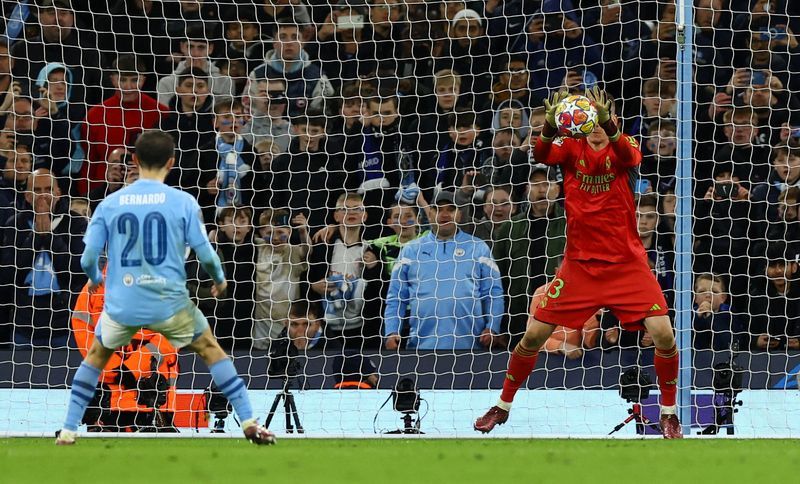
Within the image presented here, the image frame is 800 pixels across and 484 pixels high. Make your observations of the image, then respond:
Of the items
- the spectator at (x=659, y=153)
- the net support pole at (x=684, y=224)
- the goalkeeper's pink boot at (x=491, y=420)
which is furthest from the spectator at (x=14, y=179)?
the net support pole at (x=684, y=224)

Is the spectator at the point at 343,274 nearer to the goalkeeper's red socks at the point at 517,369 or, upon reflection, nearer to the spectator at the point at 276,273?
the spectator at the point at 276,273

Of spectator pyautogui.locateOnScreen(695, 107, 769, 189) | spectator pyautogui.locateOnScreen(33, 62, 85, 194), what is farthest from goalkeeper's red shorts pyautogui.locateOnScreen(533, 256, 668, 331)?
spectator pyautogui.locateOnScreen(33, 62, 85, 194)

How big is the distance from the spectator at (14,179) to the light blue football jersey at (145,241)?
407 centimetres

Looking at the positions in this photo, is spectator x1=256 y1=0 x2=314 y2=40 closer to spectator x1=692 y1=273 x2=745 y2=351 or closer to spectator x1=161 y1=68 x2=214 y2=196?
spectator x1=161 y1=68 x2=214 y2=196

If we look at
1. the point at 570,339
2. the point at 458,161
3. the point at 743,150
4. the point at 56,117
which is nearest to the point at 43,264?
the point at 56,117

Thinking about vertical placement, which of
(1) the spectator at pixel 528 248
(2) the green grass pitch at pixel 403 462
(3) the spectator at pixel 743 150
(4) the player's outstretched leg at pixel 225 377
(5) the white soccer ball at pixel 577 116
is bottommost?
(2) the green grass pitch at pixel 403 462

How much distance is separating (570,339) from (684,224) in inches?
53.5

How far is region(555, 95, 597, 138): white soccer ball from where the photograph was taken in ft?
25.3

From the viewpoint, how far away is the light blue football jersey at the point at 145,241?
21.8 feet

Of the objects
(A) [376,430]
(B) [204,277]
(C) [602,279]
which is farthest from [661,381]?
(B) [204,277]

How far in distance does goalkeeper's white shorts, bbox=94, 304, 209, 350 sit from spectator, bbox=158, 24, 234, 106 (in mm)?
4541

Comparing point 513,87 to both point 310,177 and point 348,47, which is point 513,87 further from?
point 310,177

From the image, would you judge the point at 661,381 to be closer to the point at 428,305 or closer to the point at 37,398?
the point at 428,305

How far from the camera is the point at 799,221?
400 inches
